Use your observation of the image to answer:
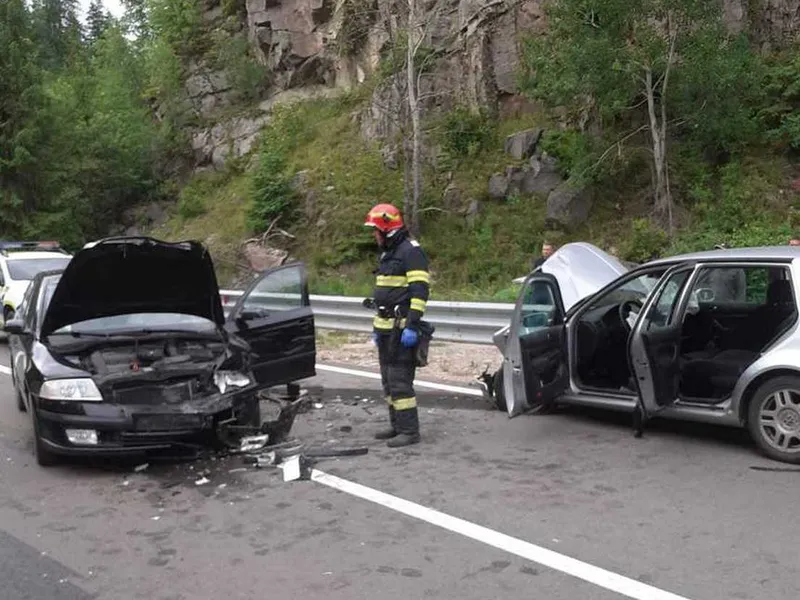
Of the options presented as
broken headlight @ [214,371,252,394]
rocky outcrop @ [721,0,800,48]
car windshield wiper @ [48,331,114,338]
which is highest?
rocky outcrop @ [721,0,800,48]

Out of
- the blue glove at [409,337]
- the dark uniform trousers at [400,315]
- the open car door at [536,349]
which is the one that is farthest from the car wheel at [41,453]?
the open car door at [536,349]

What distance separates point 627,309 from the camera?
720 centimetres

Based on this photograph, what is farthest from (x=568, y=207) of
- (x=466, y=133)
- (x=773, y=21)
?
(x=773, y=21)

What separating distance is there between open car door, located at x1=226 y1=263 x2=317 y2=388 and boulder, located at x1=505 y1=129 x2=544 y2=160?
528 inches

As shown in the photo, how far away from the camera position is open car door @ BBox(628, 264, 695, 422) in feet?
20.5

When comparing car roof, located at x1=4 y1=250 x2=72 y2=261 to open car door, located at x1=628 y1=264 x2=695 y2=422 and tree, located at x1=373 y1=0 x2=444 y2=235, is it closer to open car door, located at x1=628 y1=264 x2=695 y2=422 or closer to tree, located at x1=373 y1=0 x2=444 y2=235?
tree, located at x1=373 y1=0 x2=444 y2=235

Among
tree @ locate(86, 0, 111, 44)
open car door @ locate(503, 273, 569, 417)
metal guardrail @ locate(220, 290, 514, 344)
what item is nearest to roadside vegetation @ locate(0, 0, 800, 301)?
metal guardrail @ locate(220, 290, 514, 344)

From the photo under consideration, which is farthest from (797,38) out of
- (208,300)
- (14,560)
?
(14,560)

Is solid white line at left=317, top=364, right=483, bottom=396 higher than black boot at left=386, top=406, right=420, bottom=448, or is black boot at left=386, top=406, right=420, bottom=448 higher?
black boot at left=386, top=406, right=420, bottom=448

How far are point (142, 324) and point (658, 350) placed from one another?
4.09 m

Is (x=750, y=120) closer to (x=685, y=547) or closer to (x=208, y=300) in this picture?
(x=208, y=300)

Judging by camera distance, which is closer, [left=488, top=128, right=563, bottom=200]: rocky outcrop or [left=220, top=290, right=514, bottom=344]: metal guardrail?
[left=220, top=290, right=514, bottom=344]: metal guardrail

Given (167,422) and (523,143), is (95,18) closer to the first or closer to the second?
(523,143)

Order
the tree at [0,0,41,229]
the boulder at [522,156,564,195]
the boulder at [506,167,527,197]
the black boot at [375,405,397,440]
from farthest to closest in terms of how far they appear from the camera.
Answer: the tree at [0,0,41,229] → the boulder at [506,167,527,197] → the boulder at [522,156,564,195] → the black boot at [375,405,397,440]
